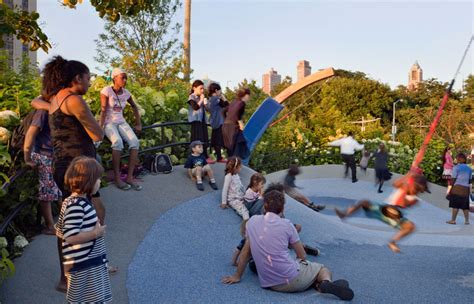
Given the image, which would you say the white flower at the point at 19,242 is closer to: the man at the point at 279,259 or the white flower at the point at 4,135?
the white flower at the point at 4,135

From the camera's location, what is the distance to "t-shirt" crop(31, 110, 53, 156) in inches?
189

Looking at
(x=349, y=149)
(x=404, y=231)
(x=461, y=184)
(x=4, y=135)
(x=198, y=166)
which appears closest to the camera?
(x=4, y=135)

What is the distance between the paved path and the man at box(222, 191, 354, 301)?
0.12m

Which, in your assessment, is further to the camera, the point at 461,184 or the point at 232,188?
the point at 461,184

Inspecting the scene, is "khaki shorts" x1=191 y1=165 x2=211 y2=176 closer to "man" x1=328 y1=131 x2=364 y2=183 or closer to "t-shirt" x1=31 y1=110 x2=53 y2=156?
"t-shirt" x1=31 y1=110 x2=53 y2=156

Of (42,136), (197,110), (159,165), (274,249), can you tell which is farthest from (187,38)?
(274,249)

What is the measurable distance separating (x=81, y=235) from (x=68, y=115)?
129 centimetres

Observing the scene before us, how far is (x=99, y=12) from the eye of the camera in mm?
5543

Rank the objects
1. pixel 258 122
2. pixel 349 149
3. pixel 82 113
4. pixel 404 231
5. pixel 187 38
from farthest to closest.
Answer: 1. pixel 187 38
2. pixel 349 149
3. pixel 258 122
4. pixel 404 231
5. pixel 82 113

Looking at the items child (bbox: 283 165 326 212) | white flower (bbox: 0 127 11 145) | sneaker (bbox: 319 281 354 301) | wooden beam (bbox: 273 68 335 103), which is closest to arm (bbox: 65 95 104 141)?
white flower (bbox: 0 127 11 145)

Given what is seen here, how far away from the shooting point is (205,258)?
566 cm

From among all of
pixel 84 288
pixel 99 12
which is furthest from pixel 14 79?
pixel 84 288

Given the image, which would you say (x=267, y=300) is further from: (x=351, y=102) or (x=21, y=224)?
(x=351, y=102)

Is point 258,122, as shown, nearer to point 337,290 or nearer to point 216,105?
point 216,105
